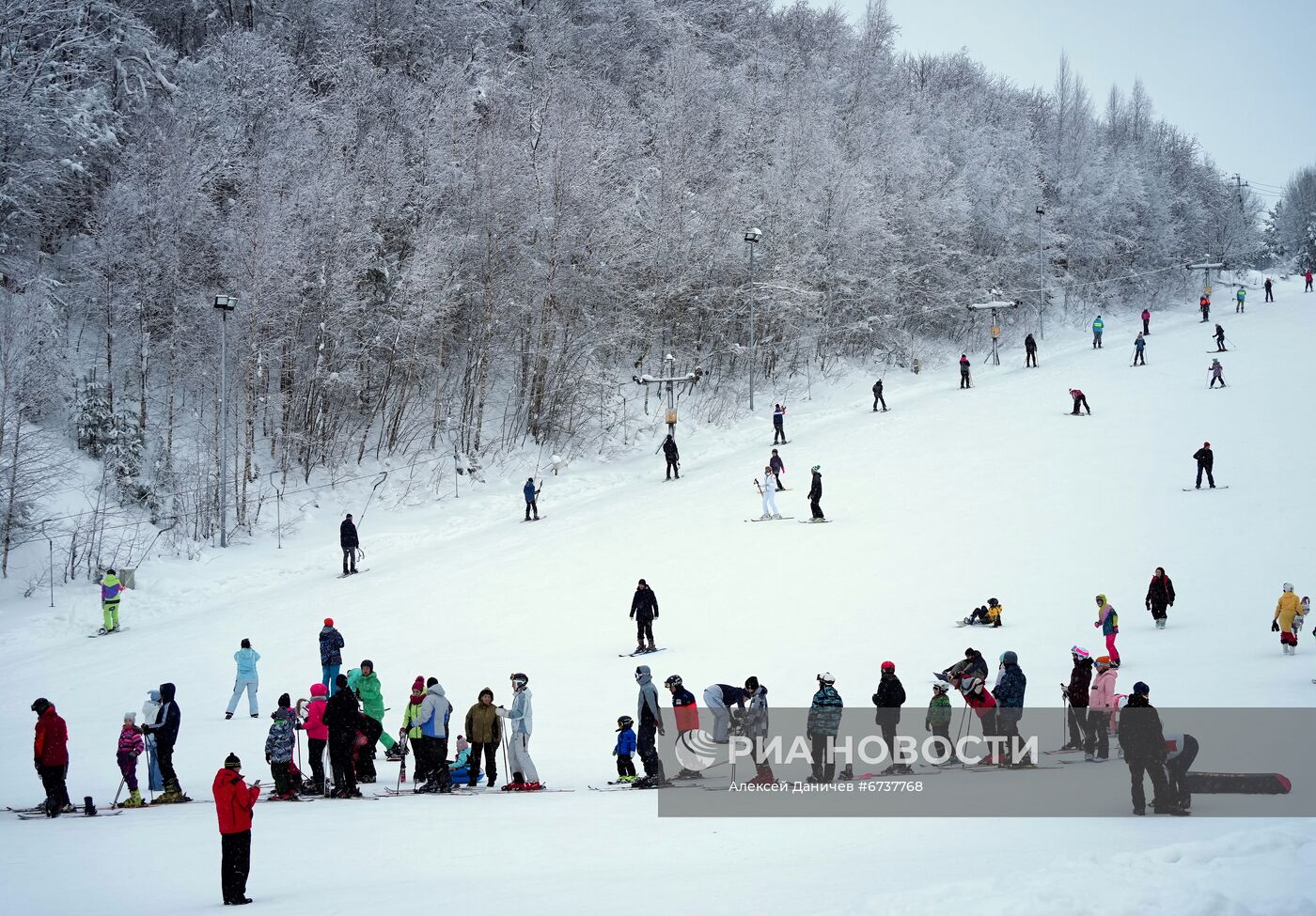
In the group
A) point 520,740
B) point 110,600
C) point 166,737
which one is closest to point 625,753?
point 520,740

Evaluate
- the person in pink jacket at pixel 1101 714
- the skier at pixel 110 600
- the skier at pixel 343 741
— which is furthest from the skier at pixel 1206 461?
the skier at pixel 110 600

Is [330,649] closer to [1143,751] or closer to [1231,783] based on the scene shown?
[1143,751]

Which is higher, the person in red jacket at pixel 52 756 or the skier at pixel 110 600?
the skier at pixel 110 600

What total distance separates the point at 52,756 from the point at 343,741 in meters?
2.99

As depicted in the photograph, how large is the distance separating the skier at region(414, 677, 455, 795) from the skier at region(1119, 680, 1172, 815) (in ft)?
22.0

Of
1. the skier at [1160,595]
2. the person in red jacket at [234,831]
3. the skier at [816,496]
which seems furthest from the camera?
the skier at [816,496]

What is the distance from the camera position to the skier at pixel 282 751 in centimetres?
1052

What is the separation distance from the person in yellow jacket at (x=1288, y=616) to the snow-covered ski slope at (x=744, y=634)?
32cm

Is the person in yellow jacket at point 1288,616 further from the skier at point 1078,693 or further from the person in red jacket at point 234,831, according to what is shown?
the person in red jacket at point 234,831

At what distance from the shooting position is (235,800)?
7277mm

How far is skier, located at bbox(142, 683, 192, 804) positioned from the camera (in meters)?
10.9

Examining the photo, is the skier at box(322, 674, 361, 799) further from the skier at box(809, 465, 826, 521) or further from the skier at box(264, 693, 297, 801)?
the skier at box(809, 465, 826, 521)

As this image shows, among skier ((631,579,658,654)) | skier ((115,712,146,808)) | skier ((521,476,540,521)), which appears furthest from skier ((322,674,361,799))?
skier ((521,476,540,521))

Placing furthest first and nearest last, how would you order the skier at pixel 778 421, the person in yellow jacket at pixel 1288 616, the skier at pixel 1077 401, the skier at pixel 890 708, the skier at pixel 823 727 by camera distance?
the skier at pixel 1077 401
the skier at pixel 778 421
the person in yellow jacket at pixel 1288 616
the skier at pixel 890 708
the skier at pixel 823 727
